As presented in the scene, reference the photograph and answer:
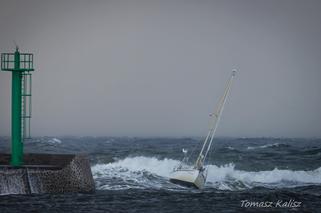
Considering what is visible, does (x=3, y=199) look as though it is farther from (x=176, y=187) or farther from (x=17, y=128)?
(x=176, y=187)

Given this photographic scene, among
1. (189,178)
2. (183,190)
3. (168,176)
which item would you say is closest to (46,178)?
(183,190)

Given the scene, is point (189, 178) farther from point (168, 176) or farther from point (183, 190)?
point (168, 176)

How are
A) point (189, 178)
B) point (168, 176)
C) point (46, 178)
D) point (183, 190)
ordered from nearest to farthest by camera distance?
point (46, 178) → point (183, 190) → point (189, 178) → point (168, 176)

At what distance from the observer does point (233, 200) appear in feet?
82.4

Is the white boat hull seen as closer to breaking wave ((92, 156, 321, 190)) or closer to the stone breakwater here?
breaking wave ((92, 156, 321, 190))

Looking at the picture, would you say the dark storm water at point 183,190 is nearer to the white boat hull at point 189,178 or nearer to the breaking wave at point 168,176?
the breaking wave at point 168,176

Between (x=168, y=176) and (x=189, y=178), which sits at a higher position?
(x=189, y=178)

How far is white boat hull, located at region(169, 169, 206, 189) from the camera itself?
105ft

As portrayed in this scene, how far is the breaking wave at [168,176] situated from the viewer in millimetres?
34650

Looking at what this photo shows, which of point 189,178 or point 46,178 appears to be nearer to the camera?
point 46,178

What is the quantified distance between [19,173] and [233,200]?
27.8 feet

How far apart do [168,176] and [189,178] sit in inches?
288

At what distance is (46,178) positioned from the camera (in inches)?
1006

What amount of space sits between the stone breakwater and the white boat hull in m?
6.64
